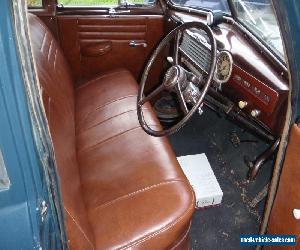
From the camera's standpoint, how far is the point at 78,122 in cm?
235

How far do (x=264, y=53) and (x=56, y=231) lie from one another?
160 cm

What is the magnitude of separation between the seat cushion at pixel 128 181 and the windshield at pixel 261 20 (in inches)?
33.0

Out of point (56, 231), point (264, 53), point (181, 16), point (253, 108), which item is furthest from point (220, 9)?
point (56, 231)

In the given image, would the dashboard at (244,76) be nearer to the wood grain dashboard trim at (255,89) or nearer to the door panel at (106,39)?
the wood grain dashboard trim at (255,89)

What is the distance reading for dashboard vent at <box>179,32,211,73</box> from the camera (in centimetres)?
229

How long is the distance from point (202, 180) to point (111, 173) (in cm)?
85

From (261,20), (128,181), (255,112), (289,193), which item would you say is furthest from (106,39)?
(289,193)

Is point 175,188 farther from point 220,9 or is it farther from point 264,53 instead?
point 220,9

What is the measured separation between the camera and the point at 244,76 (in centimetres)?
210

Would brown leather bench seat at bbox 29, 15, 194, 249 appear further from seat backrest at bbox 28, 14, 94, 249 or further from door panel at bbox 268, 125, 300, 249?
door panel at bbox 268, 125, 300, 249

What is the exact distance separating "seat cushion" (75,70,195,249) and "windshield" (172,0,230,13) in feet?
3.44

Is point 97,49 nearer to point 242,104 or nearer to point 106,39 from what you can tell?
point 106,39

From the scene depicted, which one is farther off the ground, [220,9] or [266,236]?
[220,9]

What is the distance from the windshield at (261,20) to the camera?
2.20m
